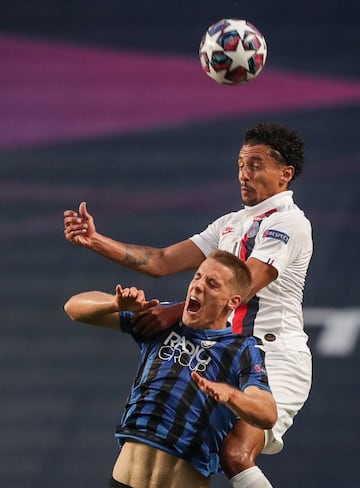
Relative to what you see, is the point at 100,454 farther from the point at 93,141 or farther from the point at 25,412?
the point at 93,141

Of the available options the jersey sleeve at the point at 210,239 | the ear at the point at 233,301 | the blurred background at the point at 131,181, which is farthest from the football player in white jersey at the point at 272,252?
the blurred background at the point at 131,181

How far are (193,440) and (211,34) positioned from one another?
199 centimetres

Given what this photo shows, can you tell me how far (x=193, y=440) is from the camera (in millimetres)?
3971

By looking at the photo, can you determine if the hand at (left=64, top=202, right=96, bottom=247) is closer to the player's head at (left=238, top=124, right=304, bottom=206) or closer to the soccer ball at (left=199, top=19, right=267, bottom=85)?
the player's head at (left=238, top=124, right=304, bottom=206)

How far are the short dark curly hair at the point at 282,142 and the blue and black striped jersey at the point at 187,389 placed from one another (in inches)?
44.8

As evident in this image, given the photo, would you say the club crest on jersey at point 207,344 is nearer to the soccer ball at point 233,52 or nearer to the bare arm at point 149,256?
the bare arm at point 149,256

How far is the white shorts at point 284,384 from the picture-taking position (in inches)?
186

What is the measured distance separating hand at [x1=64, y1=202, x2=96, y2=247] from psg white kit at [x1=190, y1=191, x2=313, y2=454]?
1.94 ft

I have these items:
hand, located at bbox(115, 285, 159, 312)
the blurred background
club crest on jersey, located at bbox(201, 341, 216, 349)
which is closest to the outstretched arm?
hand, located at bbox(115, 285, 159, 312)

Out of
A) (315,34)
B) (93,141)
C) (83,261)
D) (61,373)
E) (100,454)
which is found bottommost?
(100,454)

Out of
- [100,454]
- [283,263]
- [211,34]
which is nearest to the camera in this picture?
[283,263]

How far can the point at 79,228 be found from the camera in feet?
15.8

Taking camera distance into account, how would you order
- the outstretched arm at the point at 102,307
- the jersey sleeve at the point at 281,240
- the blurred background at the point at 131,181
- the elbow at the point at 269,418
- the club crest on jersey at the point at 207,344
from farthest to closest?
the blurred background at the point at 131,181
the jersey sleeve at the point at 281,240
the club crest on jersey at the point at 207,344
the outstretched arm at the point at 102,307
the elbow at the point at 269,418

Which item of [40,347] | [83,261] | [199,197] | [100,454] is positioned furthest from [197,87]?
[100,454]
